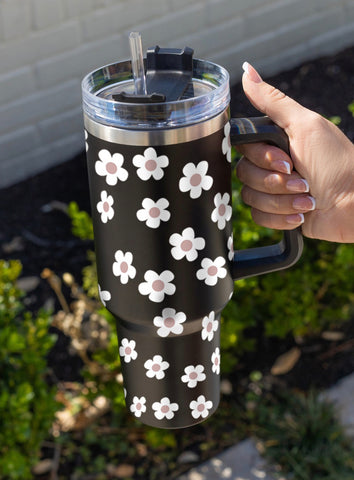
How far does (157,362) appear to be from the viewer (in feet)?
4.38

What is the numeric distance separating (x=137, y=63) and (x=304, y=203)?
0.43m

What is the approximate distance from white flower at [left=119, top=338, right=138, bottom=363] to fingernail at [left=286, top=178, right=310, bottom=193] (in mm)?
405

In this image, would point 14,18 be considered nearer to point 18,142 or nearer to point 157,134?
point 18,142

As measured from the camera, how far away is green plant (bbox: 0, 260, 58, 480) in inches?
85.7

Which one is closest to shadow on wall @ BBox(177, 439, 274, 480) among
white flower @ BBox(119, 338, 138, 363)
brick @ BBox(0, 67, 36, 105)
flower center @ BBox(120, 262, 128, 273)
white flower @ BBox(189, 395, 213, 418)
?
white flower @ BBox(189, 395, 213, 418)

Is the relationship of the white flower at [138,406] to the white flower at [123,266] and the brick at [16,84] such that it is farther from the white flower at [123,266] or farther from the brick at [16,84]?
the brick at [16,84]

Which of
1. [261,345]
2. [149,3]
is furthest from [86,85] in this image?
[149,3]

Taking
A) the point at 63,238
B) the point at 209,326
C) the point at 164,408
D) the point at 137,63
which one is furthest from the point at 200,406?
the point at 63,238

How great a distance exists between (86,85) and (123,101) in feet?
0.38

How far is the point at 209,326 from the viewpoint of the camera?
134cm

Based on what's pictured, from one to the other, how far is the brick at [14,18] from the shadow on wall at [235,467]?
7.17 ft

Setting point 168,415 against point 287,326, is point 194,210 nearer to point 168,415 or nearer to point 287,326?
point 168,415

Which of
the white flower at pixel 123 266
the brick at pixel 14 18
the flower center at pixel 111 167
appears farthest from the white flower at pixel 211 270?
the brick at pixel 14 18

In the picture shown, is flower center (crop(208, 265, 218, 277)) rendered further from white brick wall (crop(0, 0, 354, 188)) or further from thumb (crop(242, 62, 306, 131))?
white brick wall (crop(0, 0, 354, 188))
